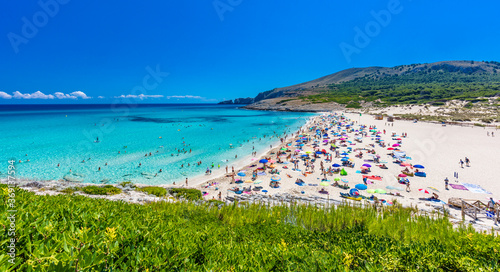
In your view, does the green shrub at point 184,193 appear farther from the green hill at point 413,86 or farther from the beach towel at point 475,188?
the green hill at point 413,86

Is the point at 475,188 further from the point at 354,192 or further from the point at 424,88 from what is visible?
the point at 424,88

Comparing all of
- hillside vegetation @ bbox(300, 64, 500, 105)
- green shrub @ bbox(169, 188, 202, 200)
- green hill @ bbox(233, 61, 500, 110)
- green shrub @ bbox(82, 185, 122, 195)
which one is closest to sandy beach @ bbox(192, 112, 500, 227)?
green shrub @ bbox(169, 188, 202, 200)

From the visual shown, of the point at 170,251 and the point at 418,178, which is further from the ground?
the point at 170,251

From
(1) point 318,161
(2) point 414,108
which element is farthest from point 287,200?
(2) point 414,108

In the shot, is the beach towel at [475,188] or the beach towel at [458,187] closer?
the beach towel at [475,188]

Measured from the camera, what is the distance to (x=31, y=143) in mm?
35406

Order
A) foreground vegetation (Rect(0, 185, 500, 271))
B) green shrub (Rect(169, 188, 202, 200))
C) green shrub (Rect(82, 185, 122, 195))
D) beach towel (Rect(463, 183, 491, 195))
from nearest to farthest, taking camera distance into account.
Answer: foreground vegetation (Rect(0, 185, 500, 271))
green shrub (Rect(82, 185, 122, 195))
green shrub (Rect(169, 188, 202, 200))
beach towel (Rect(463, 183, 491, 195))

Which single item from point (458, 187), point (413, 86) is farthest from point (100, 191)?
point (413, 86)

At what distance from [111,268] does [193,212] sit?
242 inches

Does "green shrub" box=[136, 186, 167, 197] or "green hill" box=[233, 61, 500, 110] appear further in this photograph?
"green hill" box=[233, 61, 500, 110]

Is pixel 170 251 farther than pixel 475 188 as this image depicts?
No

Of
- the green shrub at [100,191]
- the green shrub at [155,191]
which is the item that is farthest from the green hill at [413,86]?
the green shrub at [100,191]

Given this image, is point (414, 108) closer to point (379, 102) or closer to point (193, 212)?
point (379, 102)

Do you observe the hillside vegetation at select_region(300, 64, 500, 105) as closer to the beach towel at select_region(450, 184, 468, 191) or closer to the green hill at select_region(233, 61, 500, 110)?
the green hill at select_region(233, 61, 500, 110)
